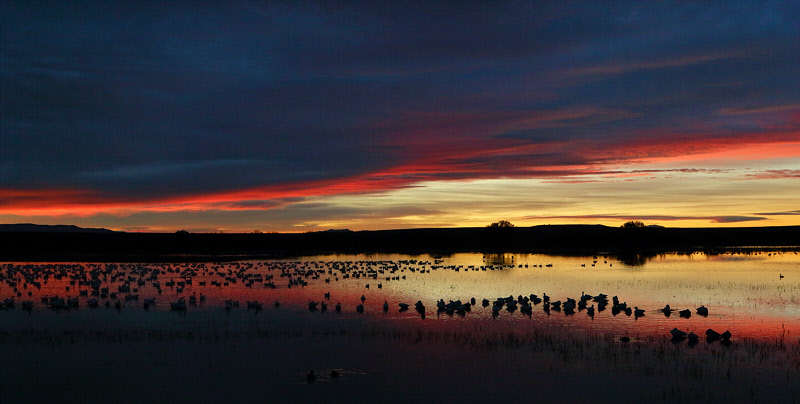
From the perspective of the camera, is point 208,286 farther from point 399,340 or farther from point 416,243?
point 416,243

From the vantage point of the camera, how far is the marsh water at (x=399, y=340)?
14.6m

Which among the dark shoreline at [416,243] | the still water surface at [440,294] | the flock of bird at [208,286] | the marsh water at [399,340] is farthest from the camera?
the dark shoreline at [416,243]

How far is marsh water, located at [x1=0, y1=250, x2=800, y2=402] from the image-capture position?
14.6 metres

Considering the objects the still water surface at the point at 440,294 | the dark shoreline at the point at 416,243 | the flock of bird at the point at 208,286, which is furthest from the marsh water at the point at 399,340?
the dark shoreline at the point at 416,243

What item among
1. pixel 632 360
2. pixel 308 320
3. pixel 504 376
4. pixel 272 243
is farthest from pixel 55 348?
pixel 272 243

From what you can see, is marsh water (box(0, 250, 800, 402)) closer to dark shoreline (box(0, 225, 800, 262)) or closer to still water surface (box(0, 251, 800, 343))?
still water surface (box(0, 251, 800, 343))

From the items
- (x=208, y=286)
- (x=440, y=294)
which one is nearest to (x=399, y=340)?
(x=440, y=294)

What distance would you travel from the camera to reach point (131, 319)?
23.8 m

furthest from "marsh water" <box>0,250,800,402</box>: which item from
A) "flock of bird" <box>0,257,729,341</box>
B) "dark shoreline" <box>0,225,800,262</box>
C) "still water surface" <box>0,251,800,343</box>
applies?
"dark shoreline" <box>0,225,800,262</box>

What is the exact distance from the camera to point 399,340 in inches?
770

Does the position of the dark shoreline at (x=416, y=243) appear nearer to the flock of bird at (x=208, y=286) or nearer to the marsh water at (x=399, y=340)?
the flock of bird at (x=208, y=286)

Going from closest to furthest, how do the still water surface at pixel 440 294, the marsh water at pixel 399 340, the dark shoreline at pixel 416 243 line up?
the marsh water at pixel 399 340 → the still water surface at pixel 440 294 → the dark shoreline at pixel 416 243

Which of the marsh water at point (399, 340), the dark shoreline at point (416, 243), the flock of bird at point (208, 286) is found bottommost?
the marsh water at point (399, 340)

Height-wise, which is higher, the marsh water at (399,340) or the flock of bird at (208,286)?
the flock of bird at (208,286)
